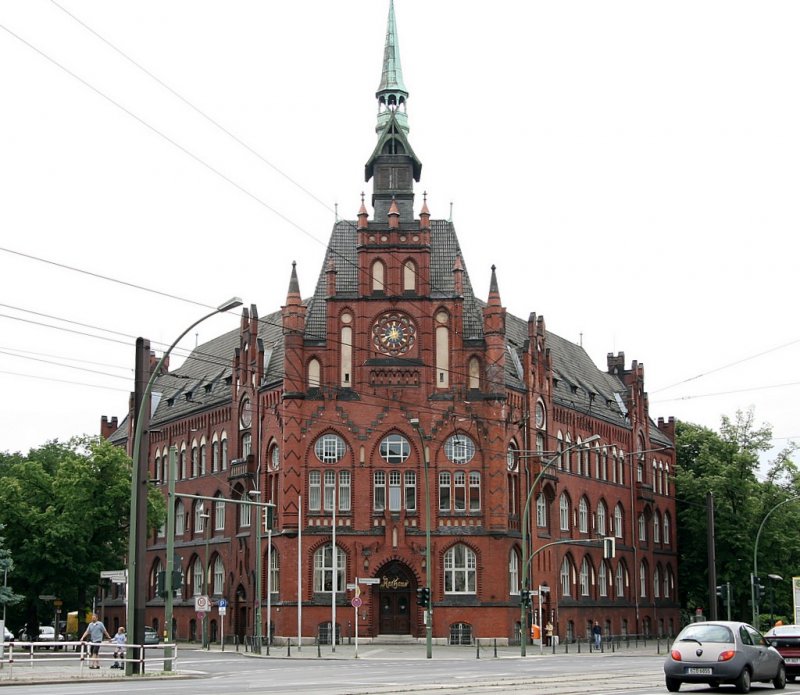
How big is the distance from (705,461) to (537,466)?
63.2ft

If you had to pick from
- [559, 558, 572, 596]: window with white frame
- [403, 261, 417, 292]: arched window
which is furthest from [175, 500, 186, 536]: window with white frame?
[559, 558, 572, 596]: window with white frame

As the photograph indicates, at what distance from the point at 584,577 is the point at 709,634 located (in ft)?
173

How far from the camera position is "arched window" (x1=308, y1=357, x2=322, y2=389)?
65.5m

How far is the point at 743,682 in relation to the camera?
23719 mm

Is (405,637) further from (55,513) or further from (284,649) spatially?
(55,513)

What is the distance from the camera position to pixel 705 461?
8325cm

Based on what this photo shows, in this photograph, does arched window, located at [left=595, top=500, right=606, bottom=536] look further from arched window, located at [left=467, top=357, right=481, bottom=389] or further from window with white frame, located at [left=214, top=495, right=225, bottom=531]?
window with white frame, located at [left=214, top=495, right=225, bottom=531]

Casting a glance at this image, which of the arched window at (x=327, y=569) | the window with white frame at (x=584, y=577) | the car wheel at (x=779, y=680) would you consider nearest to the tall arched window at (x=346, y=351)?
the arched window at (x=327, y=569)

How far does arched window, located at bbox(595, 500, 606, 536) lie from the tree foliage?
6.94 meters

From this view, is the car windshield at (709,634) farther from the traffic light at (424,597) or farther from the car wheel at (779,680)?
the traffic light at (424,597)

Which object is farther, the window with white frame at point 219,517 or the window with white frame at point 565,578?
the window with white frame at point 219,517

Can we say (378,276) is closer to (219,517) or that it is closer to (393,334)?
(393,334)

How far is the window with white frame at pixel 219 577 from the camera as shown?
2877 inches

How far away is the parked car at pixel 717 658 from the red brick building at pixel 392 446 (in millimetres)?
33610
